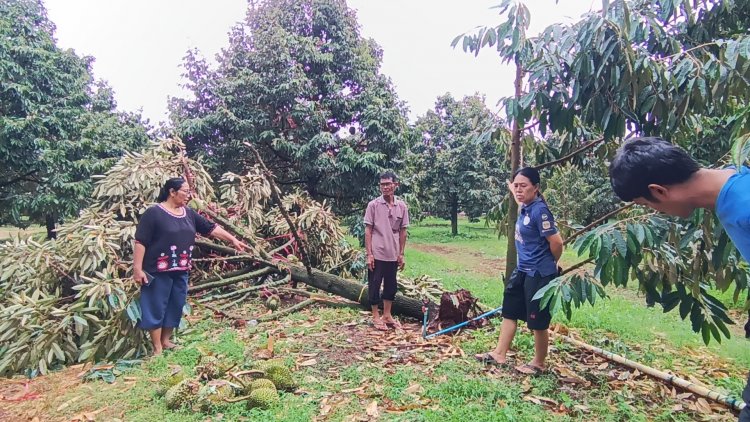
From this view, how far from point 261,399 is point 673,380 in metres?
2.97

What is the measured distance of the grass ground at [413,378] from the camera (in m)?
2.96

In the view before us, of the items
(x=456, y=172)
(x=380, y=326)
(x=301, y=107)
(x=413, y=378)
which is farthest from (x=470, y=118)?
(x=456, y=172)

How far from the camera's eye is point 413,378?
345 cm

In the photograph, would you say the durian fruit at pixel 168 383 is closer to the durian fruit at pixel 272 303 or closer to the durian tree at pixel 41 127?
the durian fruit at pixel 272 303

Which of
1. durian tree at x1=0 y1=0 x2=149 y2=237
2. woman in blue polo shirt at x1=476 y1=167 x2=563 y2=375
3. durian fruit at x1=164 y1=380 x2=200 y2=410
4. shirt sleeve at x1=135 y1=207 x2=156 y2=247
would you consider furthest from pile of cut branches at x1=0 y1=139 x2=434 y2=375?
durian tree at x1=0 y1=0 x2=149 y2=237

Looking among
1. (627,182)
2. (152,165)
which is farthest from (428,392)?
(152,165)

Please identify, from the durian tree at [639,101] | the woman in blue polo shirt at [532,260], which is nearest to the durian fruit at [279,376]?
the woman in blue polo shirt at [532,260]

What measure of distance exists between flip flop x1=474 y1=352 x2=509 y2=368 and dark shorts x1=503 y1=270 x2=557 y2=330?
37 cm

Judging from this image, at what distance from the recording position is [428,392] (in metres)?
3.19

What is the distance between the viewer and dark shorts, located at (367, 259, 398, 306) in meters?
4.80

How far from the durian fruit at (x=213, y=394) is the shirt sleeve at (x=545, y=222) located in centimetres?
246

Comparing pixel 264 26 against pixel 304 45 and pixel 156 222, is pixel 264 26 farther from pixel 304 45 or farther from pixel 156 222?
pixel 156 222

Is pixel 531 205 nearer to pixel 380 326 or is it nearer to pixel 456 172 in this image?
pixel 380 326

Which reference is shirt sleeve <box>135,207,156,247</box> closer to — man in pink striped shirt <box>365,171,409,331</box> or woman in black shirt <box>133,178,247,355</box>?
woman in black shirt <box>133,178,247,355</box>
